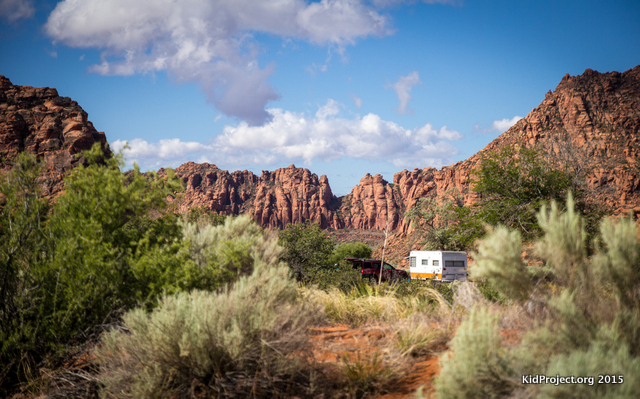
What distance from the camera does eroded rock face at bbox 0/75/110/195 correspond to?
154 feet

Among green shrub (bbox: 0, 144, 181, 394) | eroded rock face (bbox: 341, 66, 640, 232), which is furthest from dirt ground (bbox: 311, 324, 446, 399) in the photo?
eroded rock face (bbox: 341, 66, 640, 232)

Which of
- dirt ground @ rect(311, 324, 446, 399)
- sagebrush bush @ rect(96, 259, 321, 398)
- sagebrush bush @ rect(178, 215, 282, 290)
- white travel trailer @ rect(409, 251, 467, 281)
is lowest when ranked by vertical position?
white travel trailer @ rect(409, 251, 467, 281)

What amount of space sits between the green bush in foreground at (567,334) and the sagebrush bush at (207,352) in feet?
5.04

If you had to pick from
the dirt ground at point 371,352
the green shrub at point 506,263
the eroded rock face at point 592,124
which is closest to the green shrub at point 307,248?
the dirt ground at point 371,352

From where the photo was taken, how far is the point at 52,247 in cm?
441

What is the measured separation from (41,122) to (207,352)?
63.2 metres

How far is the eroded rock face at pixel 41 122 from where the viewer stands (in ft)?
154

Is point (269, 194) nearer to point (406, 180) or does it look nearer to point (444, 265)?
point (406, 180)

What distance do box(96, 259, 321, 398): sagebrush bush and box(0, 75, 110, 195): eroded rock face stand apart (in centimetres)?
5075

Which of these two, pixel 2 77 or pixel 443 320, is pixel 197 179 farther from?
pixel 443 320

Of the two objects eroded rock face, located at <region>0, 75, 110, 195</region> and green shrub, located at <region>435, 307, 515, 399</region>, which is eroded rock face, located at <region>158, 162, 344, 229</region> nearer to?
eroded rock face, located at <region>0, 75, 110, 195</region>

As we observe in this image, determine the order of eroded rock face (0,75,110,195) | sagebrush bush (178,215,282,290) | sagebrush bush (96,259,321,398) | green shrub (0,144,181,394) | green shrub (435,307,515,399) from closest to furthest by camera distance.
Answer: green shrub (435,307,515,399), sagebrush bush (96,259,321,398), green shrub (0,144,181,394), sagebrush bush (178,215,282,290), eroded rock face (0,75,110,195)

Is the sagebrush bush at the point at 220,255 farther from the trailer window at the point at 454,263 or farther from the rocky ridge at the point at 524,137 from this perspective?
the trailer window at the point at 454,263

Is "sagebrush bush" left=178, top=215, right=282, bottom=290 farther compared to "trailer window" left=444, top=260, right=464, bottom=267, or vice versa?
"trailer window" left=444, top=260, right=464, bottom=267
